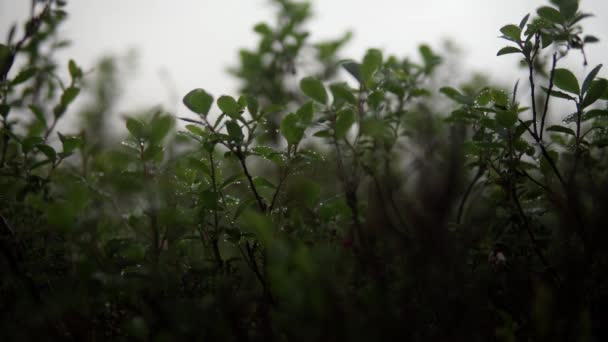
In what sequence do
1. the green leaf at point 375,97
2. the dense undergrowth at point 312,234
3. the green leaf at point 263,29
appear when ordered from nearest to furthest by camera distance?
the dense undergrowth at point 312,234
the green leaf at point 375,97
the green leaf at point 263,29

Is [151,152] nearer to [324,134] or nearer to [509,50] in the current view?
[324,134]

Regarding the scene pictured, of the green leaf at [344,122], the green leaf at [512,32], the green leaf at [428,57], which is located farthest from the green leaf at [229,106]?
Result: the green leaf at [428,57]

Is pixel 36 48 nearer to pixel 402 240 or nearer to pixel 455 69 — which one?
pixel 402 240

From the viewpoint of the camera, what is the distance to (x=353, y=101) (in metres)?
1.21

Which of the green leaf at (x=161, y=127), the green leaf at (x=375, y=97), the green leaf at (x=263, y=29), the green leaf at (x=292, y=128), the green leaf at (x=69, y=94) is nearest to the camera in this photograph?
the green leaf at (x=161, y=127)

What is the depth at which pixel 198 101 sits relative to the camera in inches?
43.1

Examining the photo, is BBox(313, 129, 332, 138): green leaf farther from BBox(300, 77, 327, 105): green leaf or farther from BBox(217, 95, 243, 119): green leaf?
BBox(217, 95, 243, 119): green leaf

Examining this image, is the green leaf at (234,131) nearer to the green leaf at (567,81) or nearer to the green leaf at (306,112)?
the green leaf at (306,112)

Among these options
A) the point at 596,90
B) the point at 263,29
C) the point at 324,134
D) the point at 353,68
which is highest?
the point at 263,29

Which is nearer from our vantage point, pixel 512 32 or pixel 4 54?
pixel 512 32

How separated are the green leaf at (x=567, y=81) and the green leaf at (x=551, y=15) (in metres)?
0.14

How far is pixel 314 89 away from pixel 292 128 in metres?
0.15

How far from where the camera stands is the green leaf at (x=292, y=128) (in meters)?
1.13

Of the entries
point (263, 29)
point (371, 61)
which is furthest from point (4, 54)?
point (263, 29)
